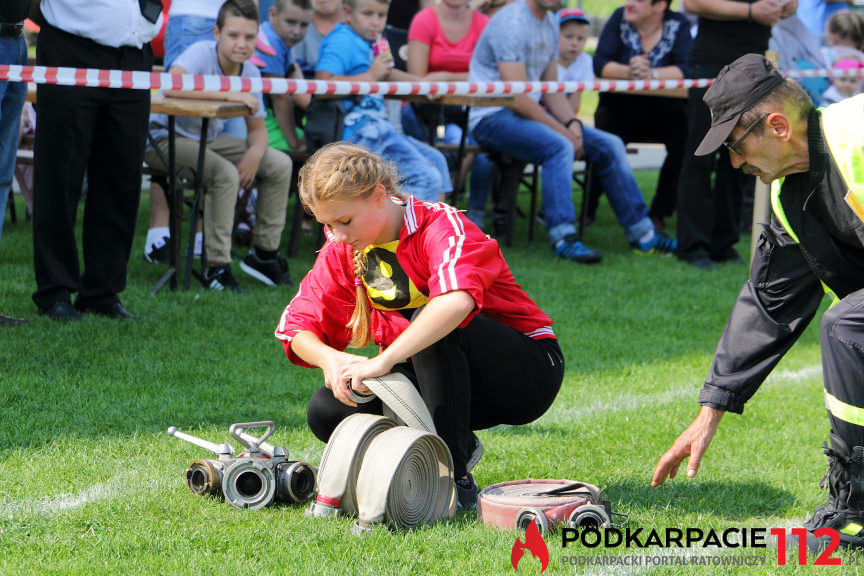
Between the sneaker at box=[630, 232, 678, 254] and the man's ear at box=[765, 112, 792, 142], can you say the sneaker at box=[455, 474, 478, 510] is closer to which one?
the man's ear at box=[765, 112, 792, 142]

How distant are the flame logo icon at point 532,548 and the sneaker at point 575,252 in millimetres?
5408

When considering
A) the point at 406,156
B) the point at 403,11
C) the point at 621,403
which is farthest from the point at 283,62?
the point at 621,403

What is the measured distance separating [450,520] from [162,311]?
10.6 ft

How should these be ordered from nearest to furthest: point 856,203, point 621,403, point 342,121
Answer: point 856,203 → point 621,403 → point 342,121

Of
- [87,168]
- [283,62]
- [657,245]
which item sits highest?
[283,62]

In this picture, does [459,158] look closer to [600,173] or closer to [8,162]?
[600,173]

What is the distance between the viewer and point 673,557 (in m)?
3.22

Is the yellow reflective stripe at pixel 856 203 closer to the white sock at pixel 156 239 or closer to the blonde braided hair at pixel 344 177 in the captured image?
the blonde braided hair at pixel 344 177

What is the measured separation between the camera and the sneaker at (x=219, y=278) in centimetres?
696

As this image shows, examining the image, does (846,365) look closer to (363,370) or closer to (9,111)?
(363,370)

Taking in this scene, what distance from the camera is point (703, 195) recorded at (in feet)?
27.6

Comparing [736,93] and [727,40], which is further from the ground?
[736,93]

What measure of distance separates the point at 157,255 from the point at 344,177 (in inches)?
182

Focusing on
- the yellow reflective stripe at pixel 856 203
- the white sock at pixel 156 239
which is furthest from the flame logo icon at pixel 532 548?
the white sock at pixel 156 239
